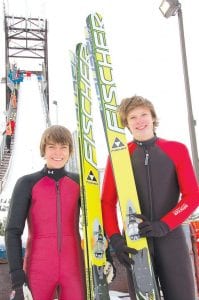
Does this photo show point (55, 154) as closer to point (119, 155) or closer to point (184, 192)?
point (119, 155)

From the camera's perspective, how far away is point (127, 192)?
2434 mm

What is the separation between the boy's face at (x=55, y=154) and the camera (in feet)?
8.69

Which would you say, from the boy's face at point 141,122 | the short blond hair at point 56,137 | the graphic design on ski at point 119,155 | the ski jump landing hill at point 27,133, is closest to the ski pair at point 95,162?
the graphic design on ski at point 119,155

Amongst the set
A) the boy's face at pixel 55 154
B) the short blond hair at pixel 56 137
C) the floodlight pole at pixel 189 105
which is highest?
the floodlight pole at pixel 189 105

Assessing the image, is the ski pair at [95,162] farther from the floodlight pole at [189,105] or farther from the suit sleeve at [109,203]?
the floodlight pole at [189,105]

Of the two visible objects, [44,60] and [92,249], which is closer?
[92,249]

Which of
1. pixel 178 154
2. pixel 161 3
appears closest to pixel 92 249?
pixel 178 154

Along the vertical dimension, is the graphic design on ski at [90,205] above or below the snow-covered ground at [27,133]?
below

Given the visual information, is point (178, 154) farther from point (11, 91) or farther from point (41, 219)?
point (11, 91)

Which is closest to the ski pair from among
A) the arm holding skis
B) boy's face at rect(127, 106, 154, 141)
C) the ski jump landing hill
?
boy's face at rect(127, 106, 154, 141)

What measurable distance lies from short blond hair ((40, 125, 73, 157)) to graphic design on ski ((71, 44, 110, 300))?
196 mm

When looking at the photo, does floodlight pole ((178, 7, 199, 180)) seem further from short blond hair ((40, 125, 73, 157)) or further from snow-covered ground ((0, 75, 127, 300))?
snow-covered ground ((0, 75, 127, 300))

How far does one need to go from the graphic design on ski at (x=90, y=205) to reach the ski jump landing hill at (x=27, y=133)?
31.4 feet

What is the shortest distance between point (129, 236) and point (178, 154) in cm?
62
